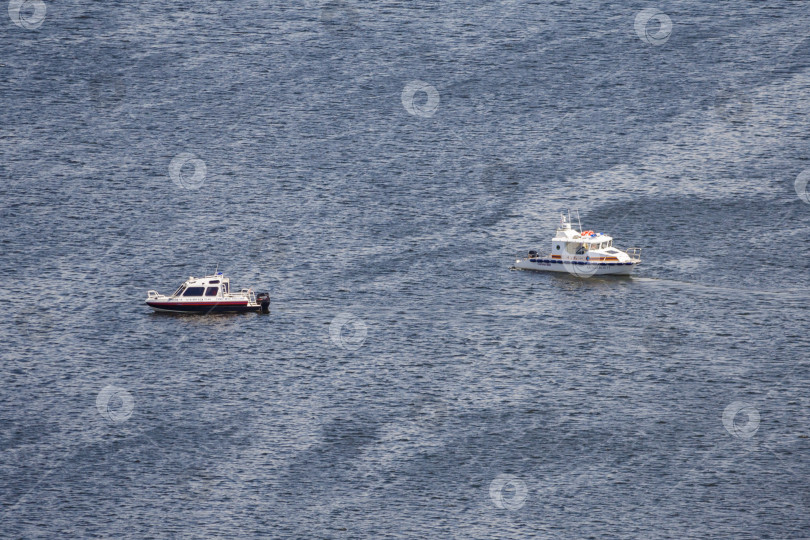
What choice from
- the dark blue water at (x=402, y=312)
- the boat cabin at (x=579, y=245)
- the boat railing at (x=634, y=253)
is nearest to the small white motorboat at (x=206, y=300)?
the dark blue water at (x=402, y=312)

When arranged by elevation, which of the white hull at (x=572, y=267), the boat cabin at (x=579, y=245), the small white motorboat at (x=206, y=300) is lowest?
the small white motorboat at (x=206, y=300)

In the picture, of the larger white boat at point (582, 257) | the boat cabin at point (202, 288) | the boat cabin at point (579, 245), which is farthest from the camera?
the boat cabin at point (579, 245)

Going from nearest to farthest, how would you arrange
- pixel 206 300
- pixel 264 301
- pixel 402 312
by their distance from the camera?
pixel 206 300 < pixel 264 301 < pixel 402 312

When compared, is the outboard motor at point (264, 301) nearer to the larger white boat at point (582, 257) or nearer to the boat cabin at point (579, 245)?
the larger white boat at point (582, 257)

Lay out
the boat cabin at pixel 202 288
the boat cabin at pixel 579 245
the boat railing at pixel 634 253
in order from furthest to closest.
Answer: the boat railing at pixel 634 253, the boat cabin at pixel 579 245, the boat cabin at pixel 202 288

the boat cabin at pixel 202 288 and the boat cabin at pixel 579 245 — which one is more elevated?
the boat cabin at pixel 579 245

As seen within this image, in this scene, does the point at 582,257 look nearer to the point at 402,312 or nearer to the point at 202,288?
the point at 402,312

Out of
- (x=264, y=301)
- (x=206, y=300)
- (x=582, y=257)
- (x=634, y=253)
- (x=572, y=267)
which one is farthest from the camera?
(x=634, y=253)

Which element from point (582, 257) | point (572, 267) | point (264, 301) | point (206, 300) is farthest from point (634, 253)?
point (206, 300)
